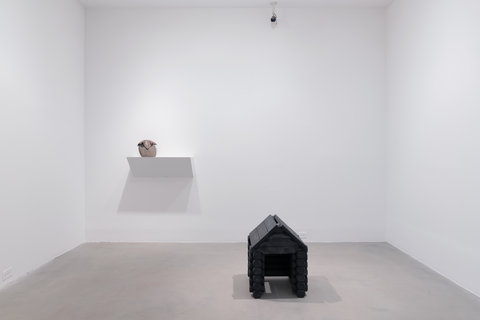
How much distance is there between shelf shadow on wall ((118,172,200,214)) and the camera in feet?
16.9

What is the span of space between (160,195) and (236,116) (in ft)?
5.36

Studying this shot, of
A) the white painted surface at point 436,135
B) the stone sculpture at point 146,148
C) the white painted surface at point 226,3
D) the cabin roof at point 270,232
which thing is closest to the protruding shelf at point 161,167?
the stone sculpture at point 146,148

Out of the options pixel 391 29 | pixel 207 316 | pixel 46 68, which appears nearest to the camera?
pixel 207 316

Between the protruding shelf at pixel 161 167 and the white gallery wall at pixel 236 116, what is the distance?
14 centimetres

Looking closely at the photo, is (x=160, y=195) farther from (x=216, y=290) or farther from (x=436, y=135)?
(x=436, y=135)

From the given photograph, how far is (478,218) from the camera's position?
3141 millimetres

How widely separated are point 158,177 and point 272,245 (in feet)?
8.38

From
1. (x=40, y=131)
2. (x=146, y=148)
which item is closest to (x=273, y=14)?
(x=146, y=148)

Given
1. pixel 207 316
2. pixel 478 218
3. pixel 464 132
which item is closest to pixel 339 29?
pixel 464 132

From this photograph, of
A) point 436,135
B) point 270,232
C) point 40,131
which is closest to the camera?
point 270,232

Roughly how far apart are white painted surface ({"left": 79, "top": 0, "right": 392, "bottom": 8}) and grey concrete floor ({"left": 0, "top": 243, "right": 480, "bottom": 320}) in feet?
11.5

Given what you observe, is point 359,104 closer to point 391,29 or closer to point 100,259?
point 391,29

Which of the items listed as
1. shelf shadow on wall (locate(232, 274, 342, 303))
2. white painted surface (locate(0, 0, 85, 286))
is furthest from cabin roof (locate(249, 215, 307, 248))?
white painted surface (locate(0, 0, 85, 286))

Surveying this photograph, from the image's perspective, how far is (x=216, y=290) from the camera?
3.25 m
